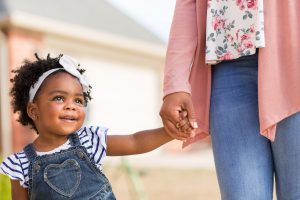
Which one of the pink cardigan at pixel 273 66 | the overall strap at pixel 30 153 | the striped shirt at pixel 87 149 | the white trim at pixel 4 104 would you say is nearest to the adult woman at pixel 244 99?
the pink cardigan at pixel 273 66

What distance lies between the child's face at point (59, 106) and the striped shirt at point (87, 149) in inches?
3.2

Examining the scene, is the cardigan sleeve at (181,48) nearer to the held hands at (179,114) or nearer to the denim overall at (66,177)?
the held hands at (179,114)

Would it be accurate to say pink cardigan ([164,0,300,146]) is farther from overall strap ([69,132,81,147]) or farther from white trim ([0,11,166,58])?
white trim ([0,11,166,58])

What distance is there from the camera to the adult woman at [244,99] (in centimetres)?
230

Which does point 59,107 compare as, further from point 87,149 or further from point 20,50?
point 20,50

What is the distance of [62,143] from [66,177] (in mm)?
192

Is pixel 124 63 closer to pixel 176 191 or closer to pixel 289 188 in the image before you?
pixel 176 191

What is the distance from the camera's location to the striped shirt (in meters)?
2.65

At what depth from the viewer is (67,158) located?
2656 millimetres

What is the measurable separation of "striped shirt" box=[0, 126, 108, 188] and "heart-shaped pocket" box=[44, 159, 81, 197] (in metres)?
0.09

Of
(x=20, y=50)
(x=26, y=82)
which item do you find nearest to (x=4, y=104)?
(x=20, y=50)

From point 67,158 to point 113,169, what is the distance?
363 inches

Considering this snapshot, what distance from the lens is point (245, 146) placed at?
241 centimetres

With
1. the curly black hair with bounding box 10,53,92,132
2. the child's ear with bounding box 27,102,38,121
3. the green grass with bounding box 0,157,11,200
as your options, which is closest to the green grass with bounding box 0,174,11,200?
the green grass with bounding box 0,157,11,200
